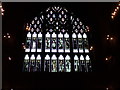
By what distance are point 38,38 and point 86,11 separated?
2.54m

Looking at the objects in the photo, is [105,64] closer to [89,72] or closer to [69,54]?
[89,72]

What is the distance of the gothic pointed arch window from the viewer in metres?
15.1

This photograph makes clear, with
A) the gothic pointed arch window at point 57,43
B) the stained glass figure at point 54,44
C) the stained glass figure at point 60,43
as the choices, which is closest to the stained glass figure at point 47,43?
the gothic pointed arch window at point 57,43

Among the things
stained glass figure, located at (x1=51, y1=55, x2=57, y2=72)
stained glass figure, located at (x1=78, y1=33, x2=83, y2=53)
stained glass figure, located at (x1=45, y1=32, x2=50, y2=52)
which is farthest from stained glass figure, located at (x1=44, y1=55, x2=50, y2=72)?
stained glass figure, located at (x1=78, y1=33, x2=83, y2=53)

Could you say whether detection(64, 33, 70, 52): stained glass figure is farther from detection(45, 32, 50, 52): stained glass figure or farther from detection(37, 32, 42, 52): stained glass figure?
detection(37, 32, 42, 52): stained glass figure

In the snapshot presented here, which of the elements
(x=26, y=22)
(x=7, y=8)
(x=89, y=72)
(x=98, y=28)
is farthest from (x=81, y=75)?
(x=7, y=8)

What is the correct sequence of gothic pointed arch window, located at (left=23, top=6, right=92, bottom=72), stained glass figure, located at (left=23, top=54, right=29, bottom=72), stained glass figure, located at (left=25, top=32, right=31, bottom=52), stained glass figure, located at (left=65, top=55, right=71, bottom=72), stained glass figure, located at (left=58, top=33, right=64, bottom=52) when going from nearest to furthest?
stained glass figure, located at (left=23, top=54, right=29, bottom=72), stained glass figure, located at (left=65, top=55, right=71, bottom=72), gothic pointed arch window, located at (left=23, top=6, right=92, bottom=72), stained glass figure, located at (left=25, top=32, right=31, bottom=52), stained glass figure, located at (left=58, top=33, right=64, bottom=52)

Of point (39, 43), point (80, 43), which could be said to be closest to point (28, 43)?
point (39, 43)

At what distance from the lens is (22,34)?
50.0 ft

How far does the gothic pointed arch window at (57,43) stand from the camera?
594 inches

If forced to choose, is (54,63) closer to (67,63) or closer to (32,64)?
(67,63)

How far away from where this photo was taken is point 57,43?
51.5 feet

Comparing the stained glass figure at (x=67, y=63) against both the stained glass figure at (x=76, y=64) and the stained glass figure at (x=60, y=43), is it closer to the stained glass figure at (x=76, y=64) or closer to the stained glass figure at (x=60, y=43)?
the stained glass figure at (x=76, y=64)

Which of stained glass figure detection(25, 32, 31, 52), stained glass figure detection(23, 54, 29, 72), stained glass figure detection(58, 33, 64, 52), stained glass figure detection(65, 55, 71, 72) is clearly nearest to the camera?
stained glass figure detection(23, 54, 29, 72)
